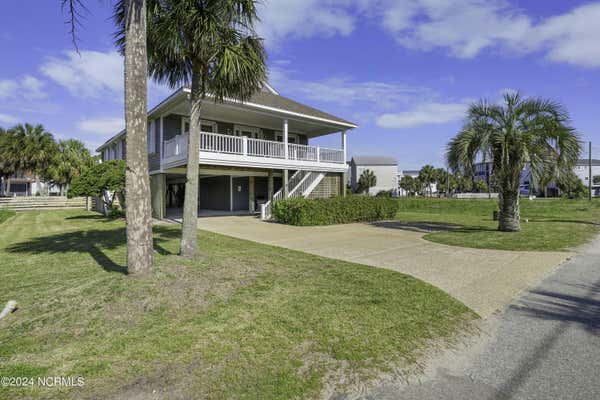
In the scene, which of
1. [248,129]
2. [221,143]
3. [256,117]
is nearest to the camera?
[221,143]

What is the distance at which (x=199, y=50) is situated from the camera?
21.0ft

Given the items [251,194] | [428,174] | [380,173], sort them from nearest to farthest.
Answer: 1. [251,194]
2. [428,174]
3. [380,173]

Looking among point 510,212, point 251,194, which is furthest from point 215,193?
point 510,212

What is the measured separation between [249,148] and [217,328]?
1246 centimetres

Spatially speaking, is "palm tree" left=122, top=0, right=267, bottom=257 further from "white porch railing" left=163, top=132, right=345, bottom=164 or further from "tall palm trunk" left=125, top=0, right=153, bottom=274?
"white porch railing" left=163, top=132, right=345, bottom=164

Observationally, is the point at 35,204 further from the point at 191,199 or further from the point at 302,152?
the point at 191,199

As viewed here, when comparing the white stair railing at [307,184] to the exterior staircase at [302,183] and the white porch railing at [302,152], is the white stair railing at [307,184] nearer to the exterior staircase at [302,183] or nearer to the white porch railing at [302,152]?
the exterior staircase at [302,183]

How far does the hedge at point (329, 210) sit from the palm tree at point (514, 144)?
185 inches

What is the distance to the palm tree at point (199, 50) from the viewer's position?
6.11 metres

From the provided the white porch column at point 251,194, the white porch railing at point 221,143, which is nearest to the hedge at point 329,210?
the white porch railing at point 221,143

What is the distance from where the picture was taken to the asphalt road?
2.45m

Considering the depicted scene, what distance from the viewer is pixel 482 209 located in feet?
86.2

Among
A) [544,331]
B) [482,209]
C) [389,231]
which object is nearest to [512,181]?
[389,231]

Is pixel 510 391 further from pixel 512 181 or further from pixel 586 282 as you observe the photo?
pixel 512 181
